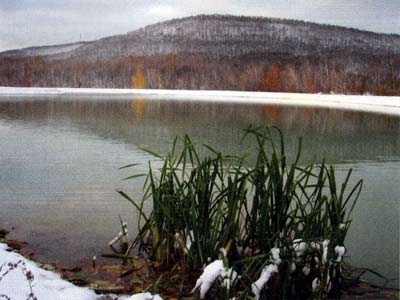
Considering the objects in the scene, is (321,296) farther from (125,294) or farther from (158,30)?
(158,30)

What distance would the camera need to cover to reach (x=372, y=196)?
3418 millimetres

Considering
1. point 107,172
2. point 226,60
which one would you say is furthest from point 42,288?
point 226,60

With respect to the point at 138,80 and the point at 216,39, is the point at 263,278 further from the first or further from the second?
the point at 216,39

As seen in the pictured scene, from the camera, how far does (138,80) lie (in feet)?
119

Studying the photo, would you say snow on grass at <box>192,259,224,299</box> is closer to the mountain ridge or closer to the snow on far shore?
the snow on far shore

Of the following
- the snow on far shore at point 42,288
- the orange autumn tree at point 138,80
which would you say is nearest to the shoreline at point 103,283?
the snow on far shore at point 42,288

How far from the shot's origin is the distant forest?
23672mm

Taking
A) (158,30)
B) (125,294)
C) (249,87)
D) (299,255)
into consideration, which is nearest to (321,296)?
(299,255)

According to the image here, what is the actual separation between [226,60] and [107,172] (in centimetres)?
3714

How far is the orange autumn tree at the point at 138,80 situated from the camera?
118 feet

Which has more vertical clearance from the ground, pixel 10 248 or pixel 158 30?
pixel 158 30

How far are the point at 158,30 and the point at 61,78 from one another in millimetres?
15100

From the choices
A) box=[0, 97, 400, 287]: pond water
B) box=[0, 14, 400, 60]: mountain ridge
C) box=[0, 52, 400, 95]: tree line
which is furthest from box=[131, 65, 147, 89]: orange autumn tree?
box=[0, 97, 400, 287]: pond water

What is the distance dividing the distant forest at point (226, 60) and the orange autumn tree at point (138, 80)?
8 cm
